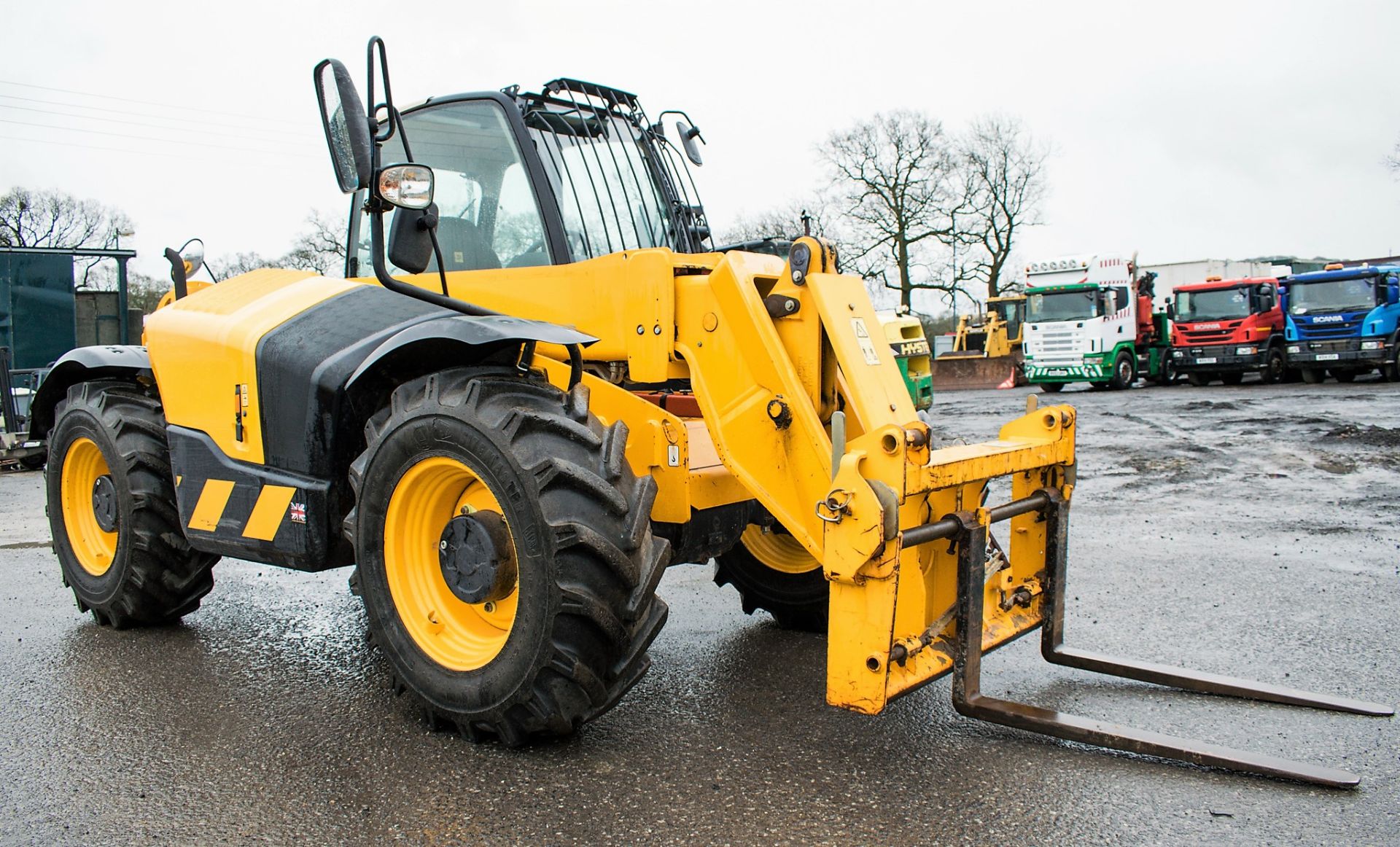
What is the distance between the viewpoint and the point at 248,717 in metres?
3.91

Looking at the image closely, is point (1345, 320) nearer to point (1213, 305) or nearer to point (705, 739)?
point (1213, 305)

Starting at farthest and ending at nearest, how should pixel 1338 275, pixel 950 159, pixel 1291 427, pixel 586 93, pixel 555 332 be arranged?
pixel 950 159, pixel 1338 275, pixel 1291 427, pixel 586 93, pixel 555 332

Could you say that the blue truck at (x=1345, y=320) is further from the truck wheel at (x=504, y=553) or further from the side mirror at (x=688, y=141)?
the truck wheel at (x=504, y=553)

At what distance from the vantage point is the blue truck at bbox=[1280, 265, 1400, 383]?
2245 centimetres

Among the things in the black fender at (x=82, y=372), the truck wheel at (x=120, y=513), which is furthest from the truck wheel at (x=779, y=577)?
the black fender at (x=82, y=372)

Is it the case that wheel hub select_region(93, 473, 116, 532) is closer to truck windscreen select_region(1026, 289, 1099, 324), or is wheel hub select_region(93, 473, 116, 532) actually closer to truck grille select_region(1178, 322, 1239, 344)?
truck windscreen select_region(1026, 289, 1099, 324)

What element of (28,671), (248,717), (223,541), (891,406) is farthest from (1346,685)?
(28,671)

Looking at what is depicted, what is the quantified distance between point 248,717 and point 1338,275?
2521 cm

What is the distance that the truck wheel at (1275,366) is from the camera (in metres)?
24.5

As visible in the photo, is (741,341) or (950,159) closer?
(741,341)

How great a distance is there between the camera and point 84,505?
5488 millimetres

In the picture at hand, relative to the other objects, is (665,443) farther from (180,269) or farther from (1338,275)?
(1338,275)

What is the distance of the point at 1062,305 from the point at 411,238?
2398cm

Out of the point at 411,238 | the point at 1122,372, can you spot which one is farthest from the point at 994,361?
the point at 411,238
